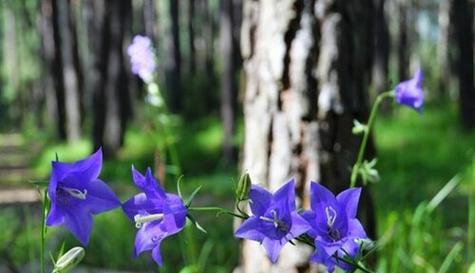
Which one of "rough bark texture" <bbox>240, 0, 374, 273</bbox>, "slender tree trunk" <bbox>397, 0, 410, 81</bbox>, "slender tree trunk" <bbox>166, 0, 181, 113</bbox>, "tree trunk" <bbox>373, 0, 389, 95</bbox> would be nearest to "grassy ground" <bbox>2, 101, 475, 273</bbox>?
"rough bark texture" <bbox>240, 0, 374, 273</bbox>

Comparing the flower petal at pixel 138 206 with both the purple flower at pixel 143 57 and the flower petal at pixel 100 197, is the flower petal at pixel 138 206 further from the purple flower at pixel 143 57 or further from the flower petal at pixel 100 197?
the purple flower at pixel 143 57

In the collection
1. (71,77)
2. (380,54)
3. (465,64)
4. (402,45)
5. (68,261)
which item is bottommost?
(402,45)

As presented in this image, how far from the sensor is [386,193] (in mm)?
7613

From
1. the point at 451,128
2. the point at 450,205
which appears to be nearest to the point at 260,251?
the point at 450,205

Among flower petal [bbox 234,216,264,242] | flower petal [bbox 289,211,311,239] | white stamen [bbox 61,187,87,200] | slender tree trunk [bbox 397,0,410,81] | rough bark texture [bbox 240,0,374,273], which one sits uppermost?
white stamen [bbox 61,187,87,200]

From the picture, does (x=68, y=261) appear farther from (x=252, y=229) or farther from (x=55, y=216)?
(x=252, y=229)

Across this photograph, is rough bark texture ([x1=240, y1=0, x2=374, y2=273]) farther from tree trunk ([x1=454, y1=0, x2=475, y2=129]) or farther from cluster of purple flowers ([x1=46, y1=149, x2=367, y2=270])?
tree trunk ([x1=454, y1=0, x2=475, y2=129])

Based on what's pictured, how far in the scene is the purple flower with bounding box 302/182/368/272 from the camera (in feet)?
2.91

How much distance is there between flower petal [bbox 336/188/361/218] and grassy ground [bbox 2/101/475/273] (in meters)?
0.15

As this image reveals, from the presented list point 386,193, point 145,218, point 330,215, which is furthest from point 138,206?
point 386,193

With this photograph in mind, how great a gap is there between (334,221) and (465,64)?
1345 cm

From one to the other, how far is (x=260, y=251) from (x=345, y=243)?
1760 millimetres

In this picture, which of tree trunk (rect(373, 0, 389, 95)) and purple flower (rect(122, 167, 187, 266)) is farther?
tree trunk (rect(373, 0, 389, 95))

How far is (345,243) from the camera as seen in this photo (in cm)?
89
